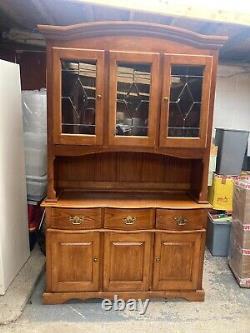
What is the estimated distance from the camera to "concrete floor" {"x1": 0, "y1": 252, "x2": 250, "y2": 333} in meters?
2.00

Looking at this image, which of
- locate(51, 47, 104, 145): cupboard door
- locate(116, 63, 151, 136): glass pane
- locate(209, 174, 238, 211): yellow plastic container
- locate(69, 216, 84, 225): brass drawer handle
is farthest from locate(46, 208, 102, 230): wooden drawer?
locate(209, 174, 238, 211): yellow plastic container

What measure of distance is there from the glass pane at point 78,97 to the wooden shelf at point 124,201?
50 cm

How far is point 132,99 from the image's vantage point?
2084 millimetres

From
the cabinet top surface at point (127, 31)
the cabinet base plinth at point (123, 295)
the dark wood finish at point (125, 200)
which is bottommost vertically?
the cabinet base plinth at point (123, 295)

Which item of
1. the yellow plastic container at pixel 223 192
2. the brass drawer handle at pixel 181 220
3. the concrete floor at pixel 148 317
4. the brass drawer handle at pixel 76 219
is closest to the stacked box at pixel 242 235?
the concrete floor at pixel 148 317

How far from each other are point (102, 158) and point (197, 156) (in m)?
0.74

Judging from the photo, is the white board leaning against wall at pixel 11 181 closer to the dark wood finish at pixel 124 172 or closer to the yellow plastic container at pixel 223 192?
the dark wood finish at pixel 124 172

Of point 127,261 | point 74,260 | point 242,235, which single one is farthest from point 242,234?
point 74,260

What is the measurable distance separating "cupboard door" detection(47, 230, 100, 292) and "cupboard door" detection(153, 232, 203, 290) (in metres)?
0.44

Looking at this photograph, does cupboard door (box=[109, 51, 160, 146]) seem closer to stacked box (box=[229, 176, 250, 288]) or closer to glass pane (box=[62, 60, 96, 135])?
glass pane (box=[62, 60, 96, 135])

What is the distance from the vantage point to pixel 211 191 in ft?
9.95

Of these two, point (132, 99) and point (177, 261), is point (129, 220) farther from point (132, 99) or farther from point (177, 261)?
point (132, 99)

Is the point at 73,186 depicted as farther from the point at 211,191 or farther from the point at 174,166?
the point at 211,191

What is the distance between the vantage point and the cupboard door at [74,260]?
212cm
